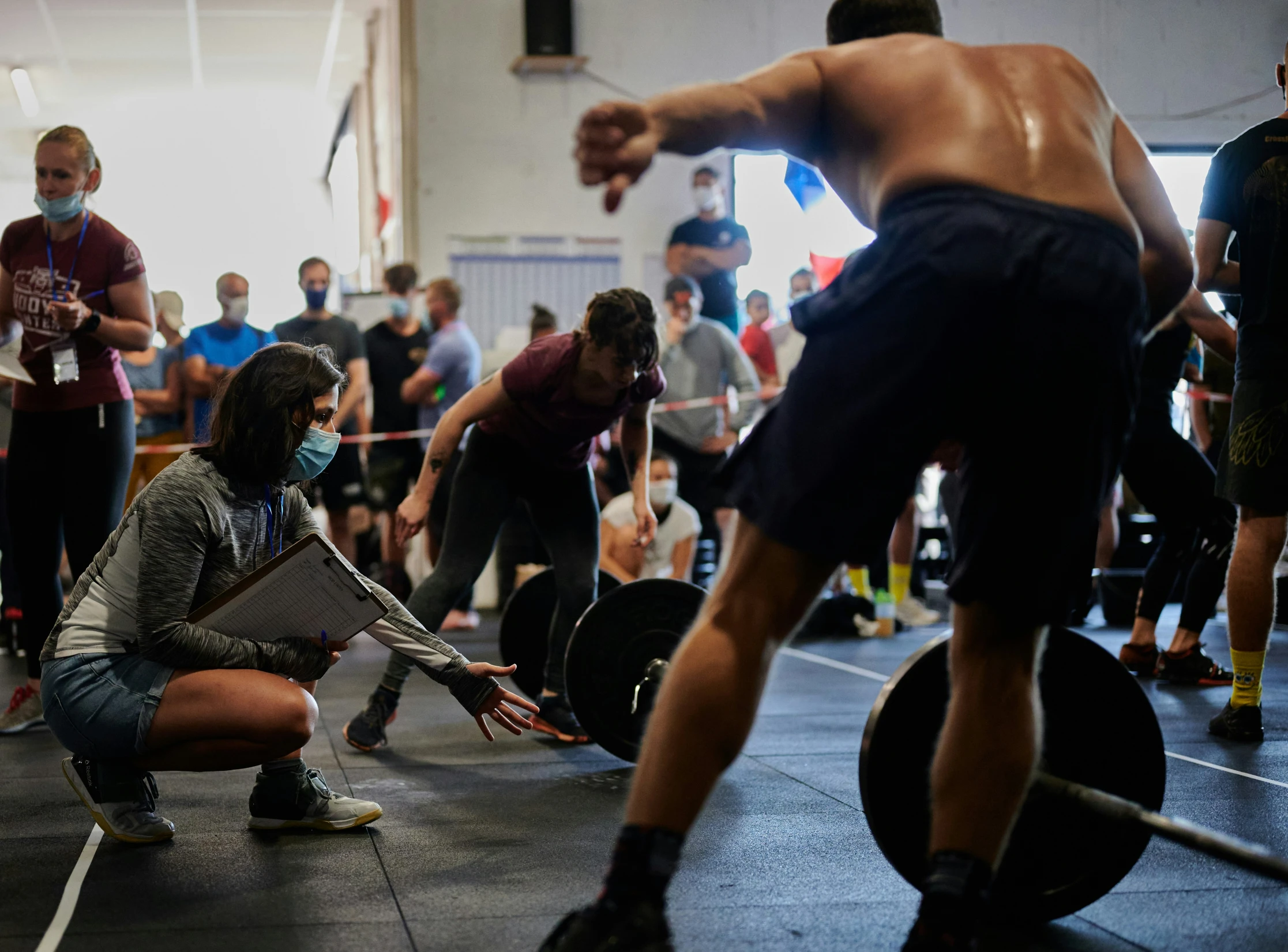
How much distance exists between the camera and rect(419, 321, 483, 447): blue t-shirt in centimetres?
697

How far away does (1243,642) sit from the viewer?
3.43 meters

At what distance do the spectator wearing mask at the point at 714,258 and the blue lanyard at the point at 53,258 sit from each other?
4846mm

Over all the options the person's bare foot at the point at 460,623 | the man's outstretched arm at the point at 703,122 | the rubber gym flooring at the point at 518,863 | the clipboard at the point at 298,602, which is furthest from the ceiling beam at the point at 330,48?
the man's outstretched arm at the point at 703,122

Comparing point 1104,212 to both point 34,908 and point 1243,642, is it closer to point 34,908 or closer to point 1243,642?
point 34,908

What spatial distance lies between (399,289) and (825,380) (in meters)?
6.12

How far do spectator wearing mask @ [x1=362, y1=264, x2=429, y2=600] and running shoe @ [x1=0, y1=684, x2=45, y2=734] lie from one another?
3.28 metres

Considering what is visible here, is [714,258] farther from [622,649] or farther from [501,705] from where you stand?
[501,705]

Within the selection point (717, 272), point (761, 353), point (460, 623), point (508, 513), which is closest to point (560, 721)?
point (508, 513)

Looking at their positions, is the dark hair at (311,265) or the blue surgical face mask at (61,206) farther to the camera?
the dark hair at (311,265)

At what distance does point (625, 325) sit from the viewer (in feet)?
11.1

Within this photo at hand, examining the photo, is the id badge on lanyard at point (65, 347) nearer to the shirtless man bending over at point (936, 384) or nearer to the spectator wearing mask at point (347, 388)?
the shirtless man bending over at point (936, 384)

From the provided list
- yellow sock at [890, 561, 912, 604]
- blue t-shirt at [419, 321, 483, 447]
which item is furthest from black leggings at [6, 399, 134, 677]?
yellow sock at [890, 561, 912, 604]

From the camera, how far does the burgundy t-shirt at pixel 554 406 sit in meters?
3.50

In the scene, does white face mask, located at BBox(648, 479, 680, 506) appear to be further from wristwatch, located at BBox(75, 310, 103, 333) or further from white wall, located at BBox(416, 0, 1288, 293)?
white wall, located at BBox(416, 0, 1288, 293)
